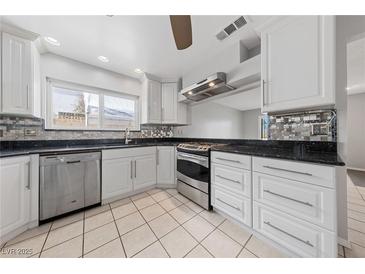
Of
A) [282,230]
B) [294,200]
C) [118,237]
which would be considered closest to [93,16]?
[118,237]

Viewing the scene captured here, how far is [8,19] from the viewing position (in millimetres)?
1465

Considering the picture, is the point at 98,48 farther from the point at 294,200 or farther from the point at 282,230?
the point at 282,230

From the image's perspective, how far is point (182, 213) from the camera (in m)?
1.82

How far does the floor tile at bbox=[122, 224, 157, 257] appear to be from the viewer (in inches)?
48.5

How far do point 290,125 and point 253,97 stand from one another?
62 centimetres

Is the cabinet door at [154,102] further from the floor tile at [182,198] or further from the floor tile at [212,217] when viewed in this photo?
the floor tile at [212,217]

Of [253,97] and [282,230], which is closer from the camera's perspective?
[282,230]

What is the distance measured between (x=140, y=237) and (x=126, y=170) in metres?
1.11

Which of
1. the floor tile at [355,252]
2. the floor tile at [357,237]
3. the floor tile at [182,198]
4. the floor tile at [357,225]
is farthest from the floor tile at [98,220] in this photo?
the floor tile at [357,225]

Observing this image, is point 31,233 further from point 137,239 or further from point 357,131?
point 357,131

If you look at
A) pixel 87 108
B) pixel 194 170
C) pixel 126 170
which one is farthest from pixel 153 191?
pixel 87 108

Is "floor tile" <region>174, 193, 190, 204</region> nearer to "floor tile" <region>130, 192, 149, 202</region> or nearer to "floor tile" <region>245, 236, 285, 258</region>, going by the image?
"floor tile" <region>130, 192, 149, 202</region>

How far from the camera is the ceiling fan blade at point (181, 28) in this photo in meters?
0.91

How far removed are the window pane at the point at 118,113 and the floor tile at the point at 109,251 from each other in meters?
2.02
